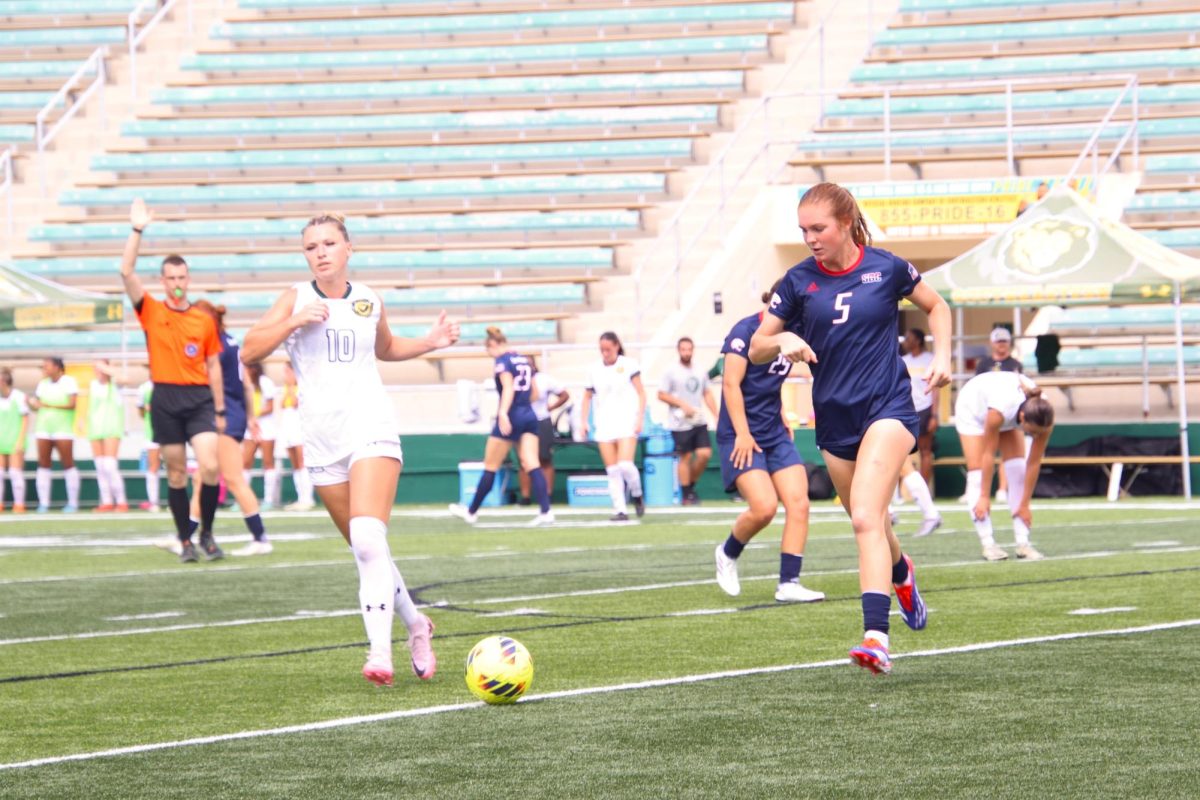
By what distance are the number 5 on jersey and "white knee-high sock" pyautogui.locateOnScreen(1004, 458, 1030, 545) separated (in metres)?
6.20

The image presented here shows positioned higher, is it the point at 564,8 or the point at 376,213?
the point at 564,8

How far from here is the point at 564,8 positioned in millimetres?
32562

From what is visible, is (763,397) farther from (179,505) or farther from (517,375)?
(517,375)

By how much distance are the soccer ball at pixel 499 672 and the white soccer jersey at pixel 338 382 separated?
106 cm

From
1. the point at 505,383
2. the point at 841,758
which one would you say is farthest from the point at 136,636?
the point at 505,383

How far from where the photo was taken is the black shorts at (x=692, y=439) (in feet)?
74.9

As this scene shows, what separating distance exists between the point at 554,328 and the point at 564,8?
29.0ft

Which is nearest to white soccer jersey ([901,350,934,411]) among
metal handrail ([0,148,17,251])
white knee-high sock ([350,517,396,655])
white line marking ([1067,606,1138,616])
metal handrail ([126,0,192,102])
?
white line marking ([1067,606,1138,616])

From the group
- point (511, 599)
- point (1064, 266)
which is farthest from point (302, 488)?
point (511, 599)

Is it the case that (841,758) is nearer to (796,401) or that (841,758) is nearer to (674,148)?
(796,401)

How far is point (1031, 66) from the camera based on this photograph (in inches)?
1103

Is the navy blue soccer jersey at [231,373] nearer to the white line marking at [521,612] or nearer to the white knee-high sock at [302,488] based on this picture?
the white line marking at [521,612]

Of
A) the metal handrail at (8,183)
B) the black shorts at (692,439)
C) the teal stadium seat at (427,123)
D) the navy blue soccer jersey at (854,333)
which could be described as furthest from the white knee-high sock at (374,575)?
the metal handrail at (8,183)

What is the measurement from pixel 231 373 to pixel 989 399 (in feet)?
21.1
